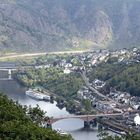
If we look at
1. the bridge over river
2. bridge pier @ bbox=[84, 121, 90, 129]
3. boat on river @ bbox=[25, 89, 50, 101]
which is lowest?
bridge pier @ bbox=[84, 121, 90, 129]

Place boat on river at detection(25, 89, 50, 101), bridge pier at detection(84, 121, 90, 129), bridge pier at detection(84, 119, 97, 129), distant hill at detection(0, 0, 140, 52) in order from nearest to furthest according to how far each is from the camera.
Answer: bridge pier at detection(84, 121, 90, 129) → bridge pier at detection(84, 119, 97, 129) → boat on river at detection(25, 89, 50, 101) → distant hill at detection(0, 0, 140, 52)

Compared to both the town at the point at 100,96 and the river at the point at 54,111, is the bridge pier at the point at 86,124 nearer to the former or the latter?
the river at the point at 54,111

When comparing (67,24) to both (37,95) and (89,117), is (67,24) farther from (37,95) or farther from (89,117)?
(89,117)

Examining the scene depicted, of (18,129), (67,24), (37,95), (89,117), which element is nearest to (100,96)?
(37,95)

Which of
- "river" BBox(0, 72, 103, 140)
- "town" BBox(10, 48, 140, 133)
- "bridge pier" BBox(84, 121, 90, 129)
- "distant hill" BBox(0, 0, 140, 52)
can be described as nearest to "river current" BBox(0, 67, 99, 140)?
"river" BBox(0, 72, 103, 140)

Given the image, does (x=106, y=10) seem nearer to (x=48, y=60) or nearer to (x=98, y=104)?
(x=48, y=60)

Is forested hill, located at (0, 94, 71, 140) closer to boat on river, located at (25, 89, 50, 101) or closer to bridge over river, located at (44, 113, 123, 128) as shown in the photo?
bridge over river, located at (44, 113, 123, 128)
